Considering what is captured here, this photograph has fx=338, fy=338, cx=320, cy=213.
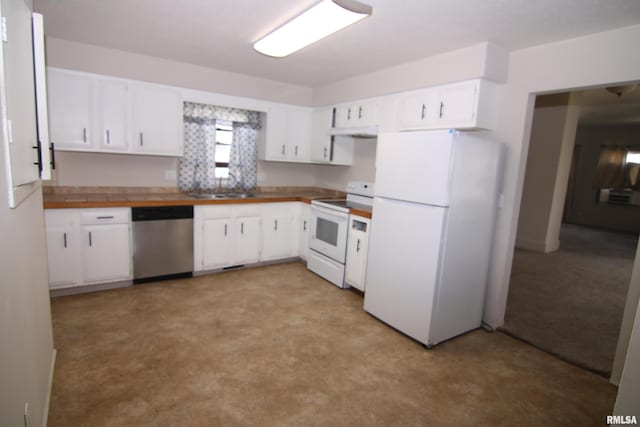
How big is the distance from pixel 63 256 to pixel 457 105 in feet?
12.8

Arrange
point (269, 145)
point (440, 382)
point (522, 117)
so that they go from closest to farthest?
1. point (440, 382)
2. point (522, 117)
3. point (269, 145)

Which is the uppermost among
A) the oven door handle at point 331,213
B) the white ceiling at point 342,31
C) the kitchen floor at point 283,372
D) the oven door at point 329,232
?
the white ceiling at point 342,31

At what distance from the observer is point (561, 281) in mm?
4516

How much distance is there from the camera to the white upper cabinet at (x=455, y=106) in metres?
2.89

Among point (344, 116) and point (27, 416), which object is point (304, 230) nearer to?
point (344, 116)

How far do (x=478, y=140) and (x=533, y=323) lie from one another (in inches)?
74.9

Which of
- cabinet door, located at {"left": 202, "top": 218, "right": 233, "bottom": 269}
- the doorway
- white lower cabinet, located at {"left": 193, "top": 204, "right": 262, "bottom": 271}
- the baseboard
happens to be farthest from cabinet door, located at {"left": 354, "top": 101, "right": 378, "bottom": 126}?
the baseboard

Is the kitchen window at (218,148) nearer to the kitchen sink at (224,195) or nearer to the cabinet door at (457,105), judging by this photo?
the kitchen sink at (224,195)

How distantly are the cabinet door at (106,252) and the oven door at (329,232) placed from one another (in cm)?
209

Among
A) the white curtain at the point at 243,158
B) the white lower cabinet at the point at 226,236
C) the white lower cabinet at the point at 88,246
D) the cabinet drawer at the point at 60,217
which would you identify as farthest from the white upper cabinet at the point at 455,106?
the cabinet drawer at the point at 60,217

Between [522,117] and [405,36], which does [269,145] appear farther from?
[522,117]

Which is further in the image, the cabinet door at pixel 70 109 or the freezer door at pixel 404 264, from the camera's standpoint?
the cabinet door at pixel 70 109

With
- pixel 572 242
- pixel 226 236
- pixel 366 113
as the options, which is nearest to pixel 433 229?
pixel 366 113

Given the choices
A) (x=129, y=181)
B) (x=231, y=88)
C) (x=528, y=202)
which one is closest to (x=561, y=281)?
(x=528, y=202)
